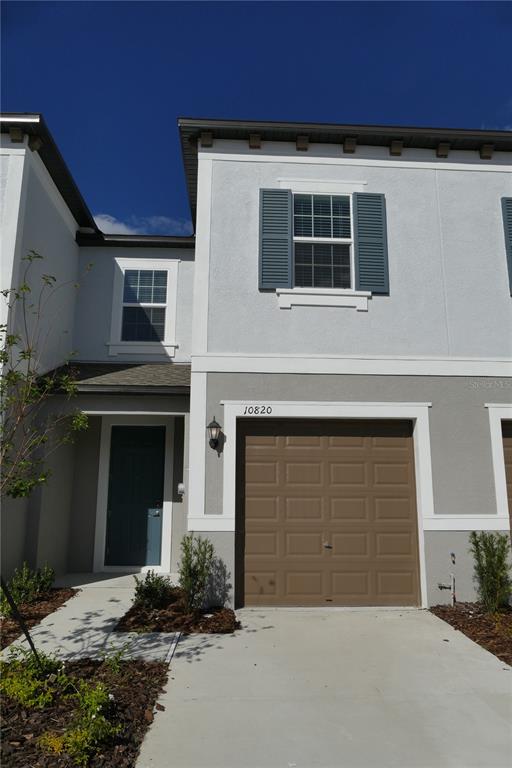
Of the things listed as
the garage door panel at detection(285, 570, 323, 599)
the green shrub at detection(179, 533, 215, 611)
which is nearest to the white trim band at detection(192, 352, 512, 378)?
the green shrub at detection(179, 533, 215, 611)

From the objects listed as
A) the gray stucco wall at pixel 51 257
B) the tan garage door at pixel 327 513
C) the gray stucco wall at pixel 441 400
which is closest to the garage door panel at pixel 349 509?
the tan garage door at pixel 327 513

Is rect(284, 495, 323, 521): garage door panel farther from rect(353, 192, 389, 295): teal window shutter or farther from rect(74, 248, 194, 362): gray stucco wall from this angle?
rect(74, 248, 194, 362): gray stucco wall

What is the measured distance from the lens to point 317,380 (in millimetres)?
7469

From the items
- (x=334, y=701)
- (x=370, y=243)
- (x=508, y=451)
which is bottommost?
(x=334, y=701)

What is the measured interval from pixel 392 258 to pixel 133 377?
4.70 m

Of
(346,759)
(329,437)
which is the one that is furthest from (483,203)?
(346,759)

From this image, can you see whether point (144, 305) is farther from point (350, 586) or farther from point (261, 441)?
point (350, 586)

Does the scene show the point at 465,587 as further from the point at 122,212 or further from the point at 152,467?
the point at 122,212

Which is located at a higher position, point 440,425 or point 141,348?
point 141,348

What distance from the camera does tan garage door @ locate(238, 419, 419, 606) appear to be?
280 inches

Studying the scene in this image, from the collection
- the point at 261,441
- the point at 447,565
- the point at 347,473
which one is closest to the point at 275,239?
the point at 261,441

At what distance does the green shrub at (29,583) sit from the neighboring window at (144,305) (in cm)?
481

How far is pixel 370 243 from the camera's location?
788 centimetres

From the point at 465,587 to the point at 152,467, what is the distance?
18.0 feet
